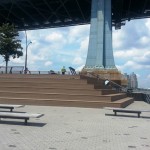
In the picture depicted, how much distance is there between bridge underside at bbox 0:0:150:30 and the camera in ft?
214

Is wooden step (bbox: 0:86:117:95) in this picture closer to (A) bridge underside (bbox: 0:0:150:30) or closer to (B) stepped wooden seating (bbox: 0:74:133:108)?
(B) stepped wooden seating (bbox: 0:74:133:108)

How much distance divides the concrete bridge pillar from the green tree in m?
9.75

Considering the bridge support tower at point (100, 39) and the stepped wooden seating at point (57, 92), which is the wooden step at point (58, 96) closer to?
the stepped wooden seating at point (57, 92)

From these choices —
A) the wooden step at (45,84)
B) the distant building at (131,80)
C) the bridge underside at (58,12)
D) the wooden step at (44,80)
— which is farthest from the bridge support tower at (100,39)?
the wooden step at (45,84)

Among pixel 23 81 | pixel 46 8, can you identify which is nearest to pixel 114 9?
pixel 46 8

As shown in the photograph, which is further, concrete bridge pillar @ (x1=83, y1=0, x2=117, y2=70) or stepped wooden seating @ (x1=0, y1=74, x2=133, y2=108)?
concrete bridge pillar @ (x1=83, y1=0, x2=117, y2=70)

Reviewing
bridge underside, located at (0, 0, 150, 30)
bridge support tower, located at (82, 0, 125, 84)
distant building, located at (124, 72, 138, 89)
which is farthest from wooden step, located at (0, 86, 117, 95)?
bridge underside, located at (0, 0, 150, 30)

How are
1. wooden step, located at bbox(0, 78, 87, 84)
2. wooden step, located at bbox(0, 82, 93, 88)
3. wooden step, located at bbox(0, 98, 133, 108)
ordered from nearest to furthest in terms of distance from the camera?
wooden step, located at bbox(0, 98, 133, 108), wooden step, located at bbox(0, 82, 93, 88), wooden step, located at bbox(0, 78, 87, 84)

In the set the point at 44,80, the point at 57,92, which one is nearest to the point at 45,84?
the point at 44,80

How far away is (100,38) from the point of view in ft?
164

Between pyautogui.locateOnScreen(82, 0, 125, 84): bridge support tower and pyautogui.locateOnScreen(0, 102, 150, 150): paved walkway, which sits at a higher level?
pyautogui.locateOnScreen(82, 0, 125, 84): bridge support tower

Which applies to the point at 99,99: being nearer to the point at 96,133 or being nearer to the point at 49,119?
the point at 49,119

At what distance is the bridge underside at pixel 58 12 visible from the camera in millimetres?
65125

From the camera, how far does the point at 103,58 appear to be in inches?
1935
